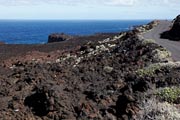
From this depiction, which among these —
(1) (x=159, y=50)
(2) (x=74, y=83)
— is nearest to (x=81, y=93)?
(2) (x=74, y=83)

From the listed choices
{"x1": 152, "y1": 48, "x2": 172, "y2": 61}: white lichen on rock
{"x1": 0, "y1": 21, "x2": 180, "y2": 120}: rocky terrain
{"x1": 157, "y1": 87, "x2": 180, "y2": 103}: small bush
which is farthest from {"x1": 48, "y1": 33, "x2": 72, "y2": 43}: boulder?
{"x1": 157, "y1": 87, "x2": 180, "y2": 103}: small bush

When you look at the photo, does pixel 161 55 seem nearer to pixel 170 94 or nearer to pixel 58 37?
pixel 170 94

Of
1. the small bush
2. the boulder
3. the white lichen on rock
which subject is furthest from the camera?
the boulder

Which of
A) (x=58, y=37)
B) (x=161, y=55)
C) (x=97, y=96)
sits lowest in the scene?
(x=58, y=37)

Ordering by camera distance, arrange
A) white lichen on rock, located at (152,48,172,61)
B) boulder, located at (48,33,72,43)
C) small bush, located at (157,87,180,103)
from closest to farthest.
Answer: small bush, located at (157,87,180,103) → white lichen on rock, located at (152,48,172,61) → boulder, located at (48,33,72,43)

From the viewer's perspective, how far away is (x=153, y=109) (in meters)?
16.8

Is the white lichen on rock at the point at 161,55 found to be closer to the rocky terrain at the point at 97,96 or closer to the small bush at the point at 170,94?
the rocky terrain at the point at 97,96

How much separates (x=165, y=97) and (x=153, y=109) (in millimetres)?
2484

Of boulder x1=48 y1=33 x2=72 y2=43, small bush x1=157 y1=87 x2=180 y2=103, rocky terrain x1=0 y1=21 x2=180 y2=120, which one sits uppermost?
small bush x1=157 y1=87 x2=180 y2=103

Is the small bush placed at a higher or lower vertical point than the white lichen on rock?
higher

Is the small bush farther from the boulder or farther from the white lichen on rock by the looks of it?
the boulder

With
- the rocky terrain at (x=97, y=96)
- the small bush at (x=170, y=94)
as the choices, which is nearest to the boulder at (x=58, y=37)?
the rocky terrain at (x=97, y=96)

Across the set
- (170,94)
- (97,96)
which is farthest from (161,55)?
(170,94)

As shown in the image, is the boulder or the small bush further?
the boulder
